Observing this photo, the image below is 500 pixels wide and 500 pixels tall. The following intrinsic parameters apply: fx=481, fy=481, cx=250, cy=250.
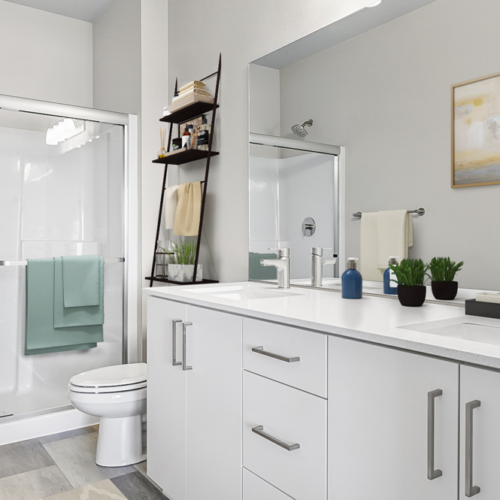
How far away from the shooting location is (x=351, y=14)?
1779mm

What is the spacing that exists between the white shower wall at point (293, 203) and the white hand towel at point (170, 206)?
600 millimetres

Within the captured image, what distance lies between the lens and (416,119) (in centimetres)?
161

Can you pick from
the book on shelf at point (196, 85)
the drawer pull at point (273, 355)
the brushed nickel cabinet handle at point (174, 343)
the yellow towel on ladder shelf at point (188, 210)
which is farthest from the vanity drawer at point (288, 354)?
the book on shelf at point (196, 85)

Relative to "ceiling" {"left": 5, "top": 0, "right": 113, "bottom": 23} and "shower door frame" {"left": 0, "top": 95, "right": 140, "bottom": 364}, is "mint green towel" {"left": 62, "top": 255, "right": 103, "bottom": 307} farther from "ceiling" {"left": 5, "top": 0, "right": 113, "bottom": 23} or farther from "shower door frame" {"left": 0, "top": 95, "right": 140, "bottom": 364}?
"ceiling" {"left": 5, "top": 0, "right": 113, "bottom": 23}

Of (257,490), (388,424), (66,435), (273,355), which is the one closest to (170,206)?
(66,435)

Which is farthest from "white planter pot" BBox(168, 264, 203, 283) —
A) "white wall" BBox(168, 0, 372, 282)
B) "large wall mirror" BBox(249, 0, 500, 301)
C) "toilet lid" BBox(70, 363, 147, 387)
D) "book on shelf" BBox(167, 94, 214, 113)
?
"book on shelf" BBox(167, 94, 214, 113)

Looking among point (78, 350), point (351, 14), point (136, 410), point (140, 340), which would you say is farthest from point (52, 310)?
point (351, 14)

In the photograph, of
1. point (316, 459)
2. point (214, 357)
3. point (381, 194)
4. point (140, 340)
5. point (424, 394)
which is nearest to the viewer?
point (424, 394)

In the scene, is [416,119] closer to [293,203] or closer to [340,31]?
[340,31]

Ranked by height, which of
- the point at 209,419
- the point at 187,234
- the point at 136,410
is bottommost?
the point at 136,410

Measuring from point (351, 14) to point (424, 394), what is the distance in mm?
1428

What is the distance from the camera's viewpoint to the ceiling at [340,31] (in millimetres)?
1648

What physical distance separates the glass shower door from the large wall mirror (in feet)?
3.18

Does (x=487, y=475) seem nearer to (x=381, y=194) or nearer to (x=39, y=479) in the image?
(x=381, y=194)
